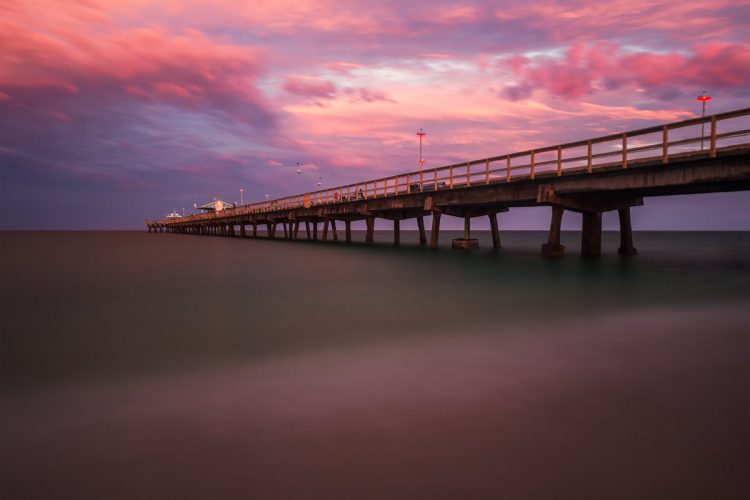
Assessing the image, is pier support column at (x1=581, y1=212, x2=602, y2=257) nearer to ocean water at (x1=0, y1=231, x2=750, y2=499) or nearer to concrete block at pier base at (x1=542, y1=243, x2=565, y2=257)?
concrete block at pier base at (x1=542, y1=243, x2=565, y2=257)

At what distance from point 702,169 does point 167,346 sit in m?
19.1

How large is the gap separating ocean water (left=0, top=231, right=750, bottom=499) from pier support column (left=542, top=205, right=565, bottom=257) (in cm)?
1345

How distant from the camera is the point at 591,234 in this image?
26.8 metres

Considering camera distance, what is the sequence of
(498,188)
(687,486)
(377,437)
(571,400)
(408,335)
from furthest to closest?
(498,188)
(408,335)
(571,400)
(377,437)
(687,486)

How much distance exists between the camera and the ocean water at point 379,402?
3629mm

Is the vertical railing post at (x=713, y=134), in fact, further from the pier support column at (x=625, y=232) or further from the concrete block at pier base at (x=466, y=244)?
the concrete block at pier base at (x=466, y=244)

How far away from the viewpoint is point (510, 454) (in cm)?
399

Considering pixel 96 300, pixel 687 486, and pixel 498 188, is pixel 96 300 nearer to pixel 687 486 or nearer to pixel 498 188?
pixel 687 486

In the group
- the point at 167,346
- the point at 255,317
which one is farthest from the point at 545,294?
the point at 167,346

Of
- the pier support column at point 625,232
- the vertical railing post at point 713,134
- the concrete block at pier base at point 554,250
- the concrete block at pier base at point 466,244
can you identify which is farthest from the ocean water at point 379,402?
the concrete block at pier base at point 466,244

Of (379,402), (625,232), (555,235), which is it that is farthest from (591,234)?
(379,402)

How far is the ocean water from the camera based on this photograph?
3629 mm

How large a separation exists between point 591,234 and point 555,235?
193 centimetres

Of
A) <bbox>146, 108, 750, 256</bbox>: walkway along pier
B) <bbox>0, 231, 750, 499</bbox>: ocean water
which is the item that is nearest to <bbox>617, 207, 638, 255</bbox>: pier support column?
<bbox>146, 108, 750, 256</bbox>: walkway along pier
